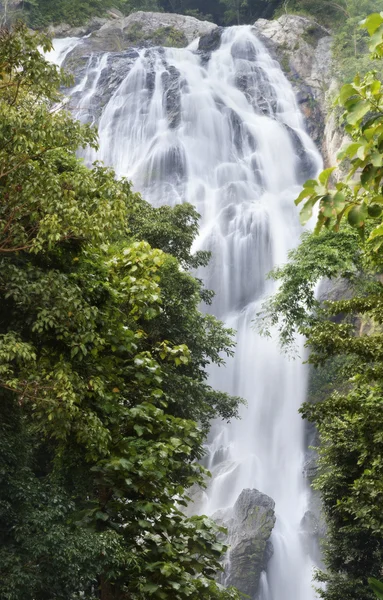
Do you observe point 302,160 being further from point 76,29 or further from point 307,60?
point 76,29

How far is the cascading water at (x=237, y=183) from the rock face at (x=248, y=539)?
722 mm

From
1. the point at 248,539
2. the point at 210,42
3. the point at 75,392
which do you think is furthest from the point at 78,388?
the point at 210,42

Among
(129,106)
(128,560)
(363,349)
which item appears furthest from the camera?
(129,106)

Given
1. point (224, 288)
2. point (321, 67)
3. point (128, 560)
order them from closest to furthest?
1. point (128, 560)
2. point (224, 288)
3. point (321, 67)

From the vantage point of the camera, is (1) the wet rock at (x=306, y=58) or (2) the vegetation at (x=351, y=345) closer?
(2) the vegetation at (x=351, y=345)

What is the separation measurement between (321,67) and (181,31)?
1204cm

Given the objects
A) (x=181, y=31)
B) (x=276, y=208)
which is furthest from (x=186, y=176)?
(x=181, y=31)

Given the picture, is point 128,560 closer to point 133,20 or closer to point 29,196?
point 29,196

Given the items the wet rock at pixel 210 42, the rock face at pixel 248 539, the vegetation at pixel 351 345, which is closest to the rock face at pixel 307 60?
the wet rock at pixel 210 42

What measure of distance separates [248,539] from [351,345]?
1337 cm

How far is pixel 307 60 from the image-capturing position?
43.6 metres

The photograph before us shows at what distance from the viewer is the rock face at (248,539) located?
65.7 feet

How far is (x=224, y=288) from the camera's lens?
1189 inches

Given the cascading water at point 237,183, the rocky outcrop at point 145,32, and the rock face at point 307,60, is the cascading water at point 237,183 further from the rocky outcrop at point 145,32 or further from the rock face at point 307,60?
the rocky outcrop at point 145,32
